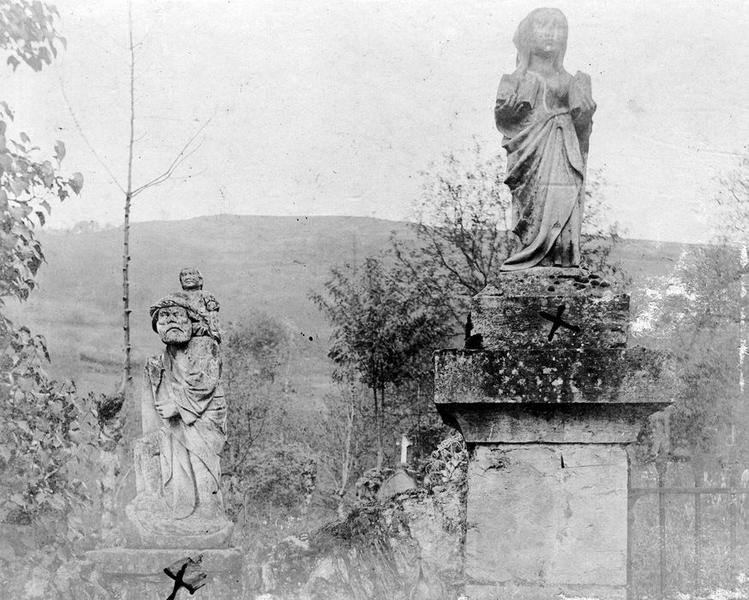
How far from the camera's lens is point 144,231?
2208 centimetres

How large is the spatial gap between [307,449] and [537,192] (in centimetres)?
1709

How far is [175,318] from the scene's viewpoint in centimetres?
736

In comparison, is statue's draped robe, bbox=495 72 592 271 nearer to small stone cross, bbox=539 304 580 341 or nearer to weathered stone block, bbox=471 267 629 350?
weathered stone block, bbox=471 267 629 350

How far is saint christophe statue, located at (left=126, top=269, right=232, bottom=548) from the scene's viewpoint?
24.1ft

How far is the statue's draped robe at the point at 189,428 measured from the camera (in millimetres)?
7383

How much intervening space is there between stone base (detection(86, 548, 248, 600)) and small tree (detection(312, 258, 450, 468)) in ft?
31.9

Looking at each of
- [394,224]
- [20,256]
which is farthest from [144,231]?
[20,256]

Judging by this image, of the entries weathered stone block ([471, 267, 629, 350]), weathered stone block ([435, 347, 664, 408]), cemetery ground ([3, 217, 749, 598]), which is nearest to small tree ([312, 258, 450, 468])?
cemetery ground ([3, 217, 749, 598])

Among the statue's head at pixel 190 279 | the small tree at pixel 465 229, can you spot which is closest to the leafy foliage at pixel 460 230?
the small tree at pixel 465 229

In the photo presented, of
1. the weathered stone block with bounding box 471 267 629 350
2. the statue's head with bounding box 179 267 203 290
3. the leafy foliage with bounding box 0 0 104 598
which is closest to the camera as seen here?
the weathered stone block with bounding box 471 267 629 350

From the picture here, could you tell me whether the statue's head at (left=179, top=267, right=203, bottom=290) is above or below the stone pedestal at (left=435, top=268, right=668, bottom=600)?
above

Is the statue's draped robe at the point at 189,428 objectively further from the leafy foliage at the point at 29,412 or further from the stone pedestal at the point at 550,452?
the stone pedestal at the point at 550,452

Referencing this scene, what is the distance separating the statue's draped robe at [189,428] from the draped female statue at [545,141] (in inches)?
148

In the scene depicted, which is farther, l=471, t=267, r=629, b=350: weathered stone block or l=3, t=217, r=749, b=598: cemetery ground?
l=3, t=217, r=749, b=598: cemetery ground
